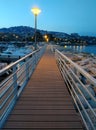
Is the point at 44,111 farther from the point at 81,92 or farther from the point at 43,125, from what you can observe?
the point at 81,92

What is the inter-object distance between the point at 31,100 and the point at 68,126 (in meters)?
1.99

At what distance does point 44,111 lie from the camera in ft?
17.9

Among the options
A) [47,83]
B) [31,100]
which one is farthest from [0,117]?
[47,83]

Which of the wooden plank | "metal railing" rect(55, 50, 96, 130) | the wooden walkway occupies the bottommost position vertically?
the wooden walkway

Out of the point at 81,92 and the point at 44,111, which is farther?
the point at 44,111

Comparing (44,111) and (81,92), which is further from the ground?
(81,92)

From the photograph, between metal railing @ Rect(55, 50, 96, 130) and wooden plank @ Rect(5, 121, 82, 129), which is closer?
metal railing @ Rect(55, 50, 96, 130)

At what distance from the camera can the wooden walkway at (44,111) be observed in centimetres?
461

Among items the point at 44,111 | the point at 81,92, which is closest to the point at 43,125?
the point at 44,111

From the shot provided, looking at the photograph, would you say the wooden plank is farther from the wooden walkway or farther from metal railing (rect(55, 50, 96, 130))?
metal railing (rect(55, 50, 96, 130))

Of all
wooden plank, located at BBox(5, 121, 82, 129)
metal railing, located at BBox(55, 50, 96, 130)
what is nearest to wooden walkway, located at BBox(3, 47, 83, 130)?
wooden plank, located at BBox(5, 121, 82, 129)

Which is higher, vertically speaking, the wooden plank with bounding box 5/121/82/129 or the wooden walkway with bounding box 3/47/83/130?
the wooden plank with bounding box 5/121/82/129

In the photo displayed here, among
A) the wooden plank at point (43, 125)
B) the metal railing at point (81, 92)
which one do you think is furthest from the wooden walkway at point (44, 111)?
the metal railing at point (81, 92)

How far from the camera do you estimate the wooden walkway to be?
15.1 feet
